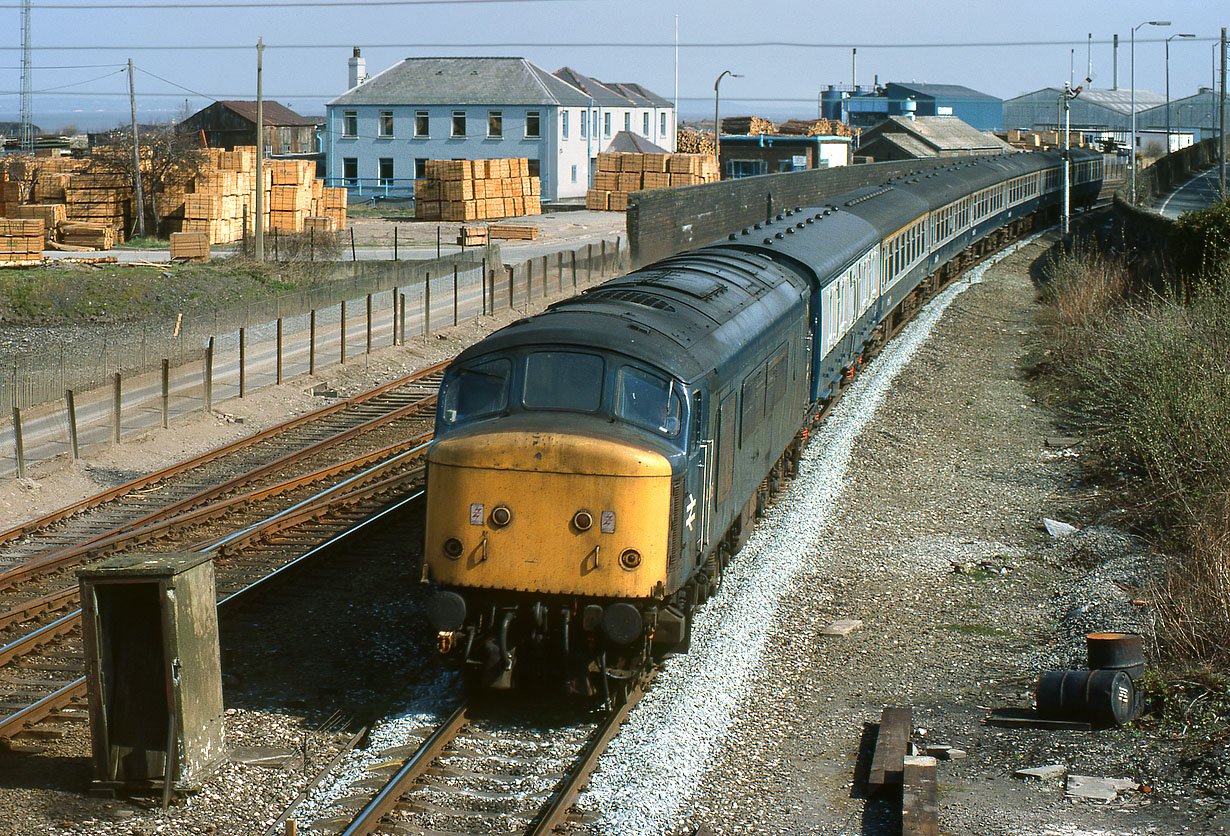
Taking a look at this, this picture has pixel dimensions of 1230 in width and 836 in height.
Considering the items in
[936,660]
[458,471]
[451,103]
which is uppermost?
[451,103]

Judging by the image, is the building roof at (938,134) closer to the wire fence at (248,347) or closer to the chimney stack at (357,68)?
the chimney stack at (357,68)

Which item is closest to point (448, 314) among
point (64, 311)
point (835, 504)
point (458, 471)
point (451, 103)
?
point (64, 311)

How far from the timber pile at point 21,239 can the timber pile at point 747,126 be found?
63.1 metres

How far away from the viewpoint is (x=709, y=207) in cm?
4153

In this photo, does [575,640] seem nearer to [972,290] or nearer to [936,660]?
[936,660]

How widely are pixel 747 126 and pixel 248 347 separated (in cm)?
8241

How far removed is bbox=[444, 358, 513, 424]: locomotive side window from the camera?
10.4 m

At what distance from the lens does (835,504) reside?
17.0m

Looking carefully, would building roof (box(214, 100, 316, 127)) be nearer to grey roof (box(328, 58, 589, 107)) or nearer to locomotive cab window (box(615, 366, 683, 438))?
grey roof (box(328, 58, 589, 107))

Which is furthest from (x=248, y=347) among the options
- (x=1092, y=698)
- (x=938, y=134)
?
(x=938, y=134)

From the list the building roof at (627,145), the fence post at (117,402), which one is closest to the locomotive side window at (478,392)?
the fence post at (117,402)

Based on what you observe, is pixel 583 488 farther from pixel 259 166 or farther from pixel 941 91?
pixel 941 91

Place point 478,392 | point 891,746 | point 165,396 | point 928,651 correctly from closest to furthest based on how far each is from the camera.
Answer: point 891,746 < point 478,392 < point 928,651 < point 165,396

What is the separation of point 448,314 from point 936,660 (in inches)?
904
